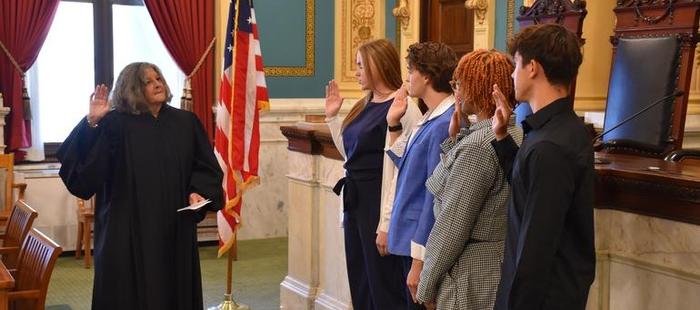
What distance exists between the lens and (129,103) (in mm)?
3449

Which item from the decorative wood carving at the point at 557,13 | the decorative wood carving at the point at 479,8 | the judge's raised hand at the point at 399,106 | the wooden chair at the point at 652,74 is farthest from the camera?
the decorative wood carving at the point at 479,8

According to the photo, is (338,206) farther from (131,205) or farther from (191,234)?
(131,205)

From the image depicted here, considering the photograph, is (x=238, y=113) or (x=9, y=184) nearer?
(x=238, y=113)

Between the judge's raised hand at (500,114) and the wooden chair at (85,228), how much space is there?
4.44 metres

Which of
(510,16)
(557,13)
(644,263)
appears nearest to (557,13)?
(557,13)

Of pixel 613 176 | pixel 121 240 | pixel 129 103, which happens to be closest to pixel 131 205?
pixel 121 240

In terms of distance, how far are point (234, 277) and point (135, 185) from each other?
8.35 ft

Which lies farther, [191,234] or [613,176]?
[191,234]

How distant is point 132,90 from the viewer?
11.3 ft

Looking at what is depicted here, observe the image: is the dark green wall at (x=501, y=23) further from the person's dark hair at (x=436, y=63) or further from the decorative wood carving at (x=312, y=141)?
the person's dark hair at (x=436, y=63)

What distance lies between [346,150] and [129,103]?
90cm

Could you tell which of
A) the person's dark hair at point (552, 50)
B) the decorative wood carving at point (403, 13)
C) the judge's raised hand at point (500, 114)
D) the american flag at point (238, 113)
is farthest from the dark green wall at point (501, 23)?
the person's dark hair at point (552, 50)

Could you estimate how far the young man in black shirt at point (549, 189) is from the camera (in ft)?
6.09

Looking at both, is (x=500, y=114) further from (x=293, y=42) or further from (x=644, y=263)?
(x=293, y=42)
